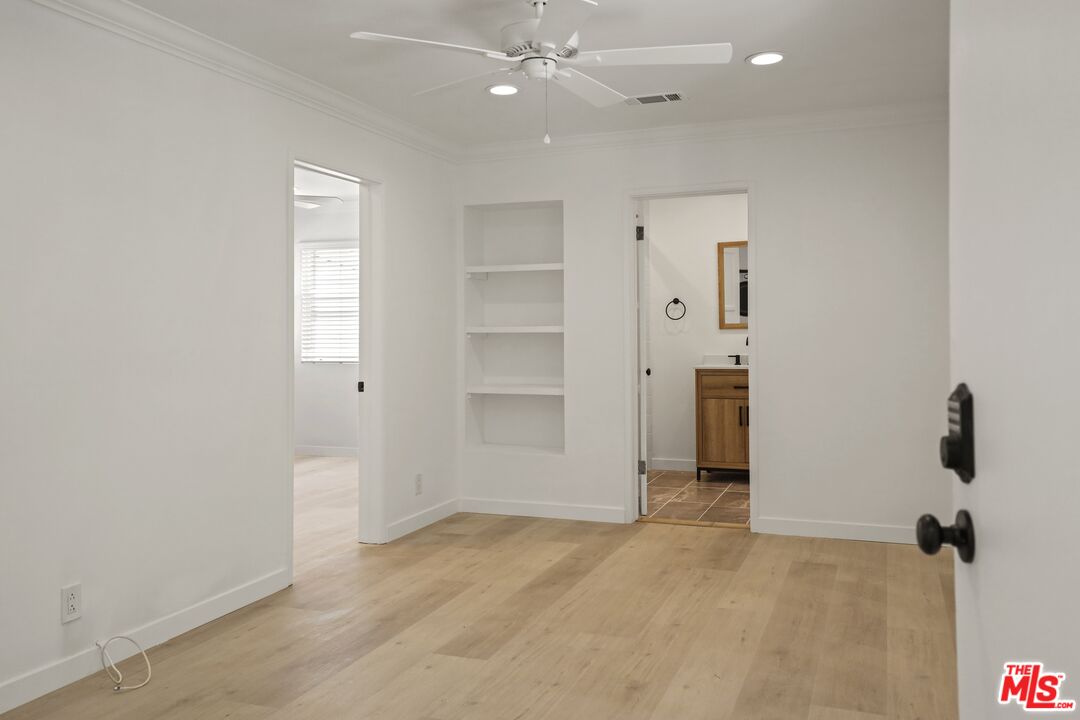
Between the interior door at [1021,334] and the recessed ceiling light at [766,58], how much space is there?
10.4ft

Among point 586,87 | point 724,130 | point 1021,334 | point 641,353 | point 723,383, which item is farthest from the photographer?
point 723,383

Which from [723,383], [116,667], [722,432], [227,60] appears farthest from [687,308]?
[116,667]

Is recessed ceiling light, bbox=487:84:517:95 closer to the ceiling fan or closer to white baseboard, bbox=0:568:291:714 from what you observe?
the ceiling fan

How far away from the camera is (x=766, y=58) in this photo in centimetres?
386

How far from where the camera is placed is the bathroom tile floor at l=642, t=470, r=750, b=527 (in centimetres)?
545

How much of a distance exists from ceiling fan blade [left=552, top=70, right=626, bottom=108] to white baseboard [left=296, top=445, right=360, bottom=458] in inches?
223

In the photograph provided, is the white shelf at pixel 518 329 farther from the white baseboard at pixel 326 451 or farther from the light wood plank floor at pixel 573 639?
the white baseboard at pixel 326 451

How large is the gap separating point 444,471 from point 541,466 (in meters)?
0.66

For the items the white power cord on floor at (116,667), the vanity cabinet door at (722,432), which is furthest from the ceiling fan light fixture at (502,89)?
the vanity cabinet door at (722,432)

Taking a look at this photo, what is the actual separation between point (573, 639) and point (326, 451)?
586cm

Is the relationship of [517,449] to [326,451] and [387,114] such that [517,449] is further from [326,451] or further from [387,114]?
[326,451]

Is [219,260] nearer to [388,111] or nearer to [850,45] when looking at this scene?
[388,111]

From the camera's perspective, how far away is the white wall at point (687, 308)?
7266 millimetres

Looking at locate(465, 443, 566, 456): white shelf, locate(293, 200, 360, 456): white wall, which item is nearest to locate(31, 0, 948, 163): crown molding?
locate(465, 443, 566, 456): white shelf
